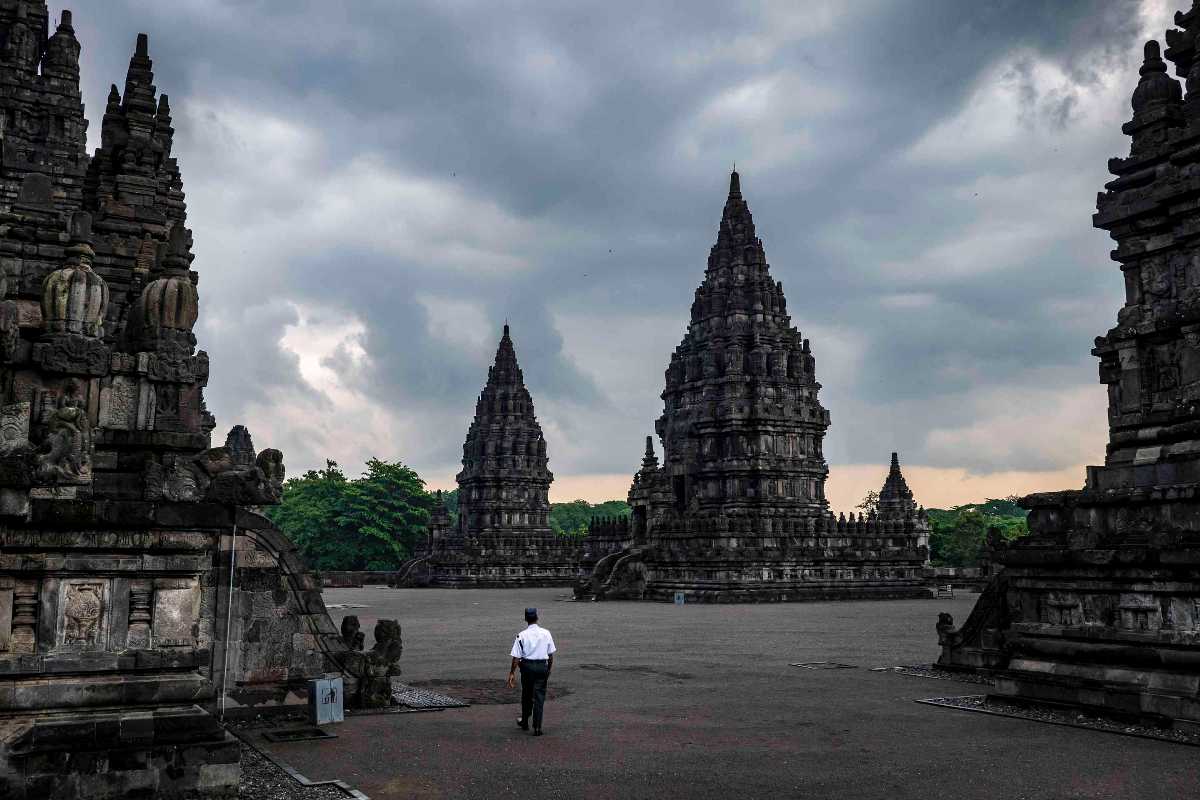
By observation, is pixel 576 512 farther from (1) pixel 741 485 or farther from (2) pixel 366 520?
(1) pixel 741 485

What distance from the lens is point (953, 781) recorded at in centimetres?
885

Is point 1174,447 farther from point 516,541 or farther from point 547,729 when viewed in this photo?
point 516,541

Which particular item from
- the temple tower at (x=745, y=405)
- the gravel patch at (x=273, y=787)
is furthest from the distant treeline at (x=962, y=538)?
the gravel patch at (x=273, y=787)

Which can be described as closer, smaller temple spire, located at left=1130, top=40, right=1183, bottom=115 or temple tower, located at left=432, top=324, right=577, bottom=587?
smaller temple spire, located at left=1130, top=40, right=1183, bottom=115


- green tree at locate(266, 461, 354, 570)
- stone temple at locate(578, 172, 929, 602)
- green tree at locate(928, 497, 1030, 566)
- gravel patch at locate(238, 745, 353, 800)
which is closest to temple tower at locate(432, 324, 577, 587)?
green tree at locate(266, 461, 354, 570)

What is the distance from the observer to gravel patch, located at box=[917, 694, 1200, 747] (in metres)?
10.8

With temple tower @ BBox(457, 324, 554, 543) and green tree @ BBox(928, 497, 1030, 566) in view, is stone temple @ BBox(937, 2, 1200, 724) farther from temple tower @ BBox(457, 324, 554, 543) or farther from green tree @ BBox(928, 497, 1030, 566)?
green tree @ BBox(928, 497, 1030, 566)

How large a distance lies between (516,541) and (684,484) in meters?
14.1

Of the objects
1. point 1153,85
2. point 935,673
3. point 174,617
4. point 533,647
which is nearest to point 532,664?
point 533,647

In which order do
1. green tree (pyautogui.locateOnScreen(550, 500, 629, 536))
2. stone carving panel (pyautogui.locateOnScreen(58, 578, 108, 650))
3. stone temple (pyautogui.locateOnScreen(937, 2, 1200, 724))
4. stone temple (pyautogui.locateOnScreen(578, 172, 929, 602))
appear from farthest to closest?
1. green tree (pyautogui.locateOnScreen(550, 500, 629, 536))
2. stone temple (pyautogui.locateOnScreen(578, 172, 929, 602))
3. stone temple (pyautogui.locateOnScreen(937, 2, 1200, 724))
4. stone carving panel (pyautogui.locateOnScreen(58, 578, 108, 650))

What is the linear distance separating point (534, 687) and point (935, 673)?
8150mm

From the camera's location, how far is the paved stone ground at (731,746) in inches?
341

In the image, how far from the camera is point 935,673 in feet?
53.6

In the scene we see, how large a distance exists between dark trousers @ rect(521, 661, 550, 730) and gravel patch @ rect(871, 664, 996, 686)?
749 centimetres
